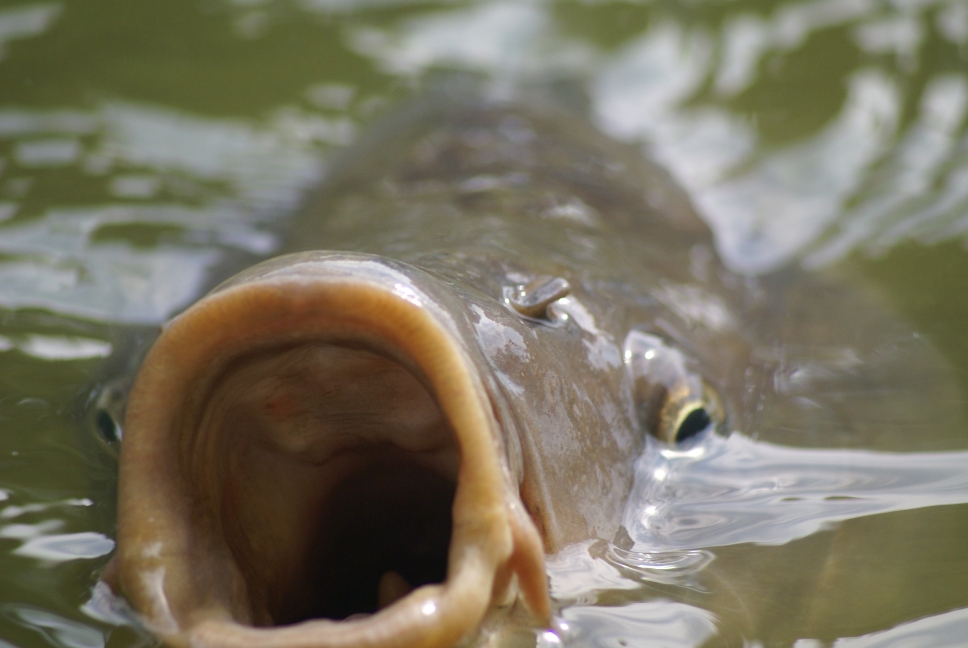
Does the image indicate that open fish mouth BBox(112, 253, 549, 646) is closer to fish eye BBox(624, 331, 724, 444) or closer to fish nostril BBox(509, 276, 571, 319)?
fish nostril BBox(509, 276, 571, 319)

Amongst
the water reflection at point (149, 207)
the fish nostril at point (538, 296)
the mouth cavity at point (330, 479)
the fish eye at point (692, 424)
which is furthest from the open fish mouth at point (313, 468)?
the water reflection at point (149, 207)

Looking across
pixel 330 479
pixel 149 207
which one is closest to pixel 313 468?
pixel 330 479

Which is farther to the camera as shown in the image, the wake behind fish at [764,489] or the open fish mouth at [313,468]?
the wake behind fish at [764,489]

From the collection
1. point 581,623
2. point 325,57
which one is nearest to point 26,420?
point 581,623

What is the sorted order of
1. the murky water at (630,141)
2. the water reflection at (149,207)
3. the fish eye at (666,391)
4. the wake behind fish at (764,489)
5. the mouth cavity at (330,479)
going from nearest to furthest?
the mouth cavity at (330,479), the murky water at (630,141), the wake behind fish at (764,489), the fish eye at (666,391), the water reflection at (149,207)

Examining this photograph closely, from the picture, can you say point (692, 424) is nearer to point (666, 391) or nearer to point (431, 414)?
point (666, 391)

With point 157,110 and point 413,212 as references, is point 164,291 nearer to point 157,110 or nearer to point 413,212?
point 413,212

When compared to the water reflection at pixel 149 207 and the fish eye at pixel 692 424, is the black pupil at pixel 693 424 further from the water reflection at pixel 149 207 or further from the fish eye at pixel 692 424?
the water reflection at pixel 149 207
